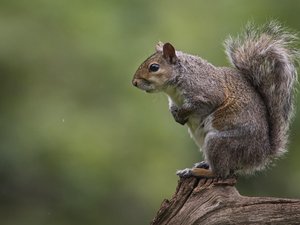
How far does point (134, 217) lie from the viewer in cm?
1309

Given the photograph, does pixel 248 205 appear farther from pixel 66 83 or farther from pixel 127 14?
pixel 127 14

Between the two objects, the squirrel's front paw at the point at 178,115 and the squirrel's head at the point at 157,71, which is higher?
the squirrel's head at the point at 157,71

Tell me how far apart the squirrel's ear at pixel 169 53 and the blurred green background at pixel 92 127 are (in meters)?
4.03

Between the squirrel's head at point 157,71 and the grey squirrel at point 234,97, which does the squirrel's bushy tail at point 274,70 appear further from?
the squirrel's head at point 157,71

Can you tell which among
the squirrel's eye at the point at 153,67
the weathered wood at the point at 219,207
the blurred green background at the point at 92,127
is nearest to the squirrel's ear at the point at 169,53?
the squirrel's eye at the point at 153,67

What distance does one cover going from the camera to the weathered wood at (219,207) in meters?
7.79

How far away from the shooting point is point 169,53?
8625 millimetres

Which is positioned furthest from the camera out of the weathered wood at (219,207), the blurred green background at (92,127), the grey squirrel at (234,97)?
the blurred green background at (92,127)

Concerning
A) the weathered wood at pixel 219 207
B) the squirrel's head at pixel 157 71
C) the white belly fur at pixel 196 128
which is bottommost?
the weathered wood at pixel 219 207

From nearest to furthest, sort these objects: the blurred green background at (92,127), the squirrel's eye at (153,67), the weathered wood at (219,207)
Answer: the weathered wood at (219,207)
the squirrel's eye at (153,67)
the blurred green background at (92,127)

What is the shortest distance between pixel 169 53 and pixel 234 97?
500 mm

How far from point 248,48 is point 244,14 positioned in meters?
6.40

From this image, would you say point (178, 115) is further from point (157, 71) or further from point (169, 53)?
point (169, 53)

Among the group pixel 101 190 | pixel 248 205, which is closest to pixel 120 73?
pixel 101 190
